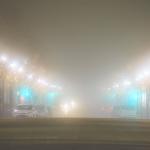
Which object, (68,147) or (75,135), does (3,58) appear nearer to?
(75,135)

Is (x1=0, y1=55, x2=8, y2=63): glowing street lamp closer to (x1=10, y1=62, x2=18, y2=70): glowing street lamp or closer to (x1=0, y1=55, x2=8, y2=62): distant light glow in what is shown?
(x1=0, y1=55, x2=8, y2=62): distant light glow

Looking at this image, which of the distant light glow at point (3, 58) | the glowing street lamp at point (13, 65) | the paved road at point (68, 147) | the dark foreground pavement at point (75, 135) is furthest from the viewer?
the glowing street lamp at point (13, 65)

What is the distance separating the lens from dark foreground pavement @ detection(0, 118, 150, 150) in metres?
16.9

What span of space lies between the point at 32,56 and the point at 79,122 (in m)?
85.4

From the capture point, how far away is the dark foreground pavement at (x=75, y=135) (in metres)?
16.9

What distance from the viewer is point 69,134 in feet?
57.8

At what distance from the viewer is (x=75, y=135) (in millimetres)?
17578

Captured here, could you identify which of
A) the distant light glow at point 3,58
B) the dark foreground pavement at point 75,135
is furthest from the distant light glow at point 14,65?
the dark foreground pavement at point 75,135

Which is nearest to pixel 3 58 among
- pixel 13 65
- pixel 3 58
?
pixel 3 58

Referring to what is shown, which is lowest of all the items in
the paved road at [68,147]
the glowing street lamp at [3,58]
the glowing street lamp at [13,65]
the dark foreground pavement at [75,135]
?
the paved road at [68,147]

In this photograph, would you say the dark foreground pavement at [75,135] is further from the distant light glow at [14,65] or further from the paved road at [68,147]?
the distant light glow at [14,65]

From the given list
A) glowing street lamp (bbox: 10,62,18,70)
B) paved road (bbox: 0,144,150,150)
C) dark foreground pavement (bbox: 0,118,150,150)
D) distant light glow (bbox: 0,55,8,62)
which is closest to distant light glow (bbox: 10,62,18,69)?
glowing street lamp (bbox: 10,62,18,70)

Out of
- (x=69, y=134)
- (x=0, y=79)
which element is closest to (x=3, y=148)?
(x=69, y=134)

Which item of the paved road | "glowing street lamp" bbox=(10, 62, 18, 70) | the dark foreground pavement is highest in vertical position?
"glowing street lamp" bbox=(10, 62, 18, 70)
